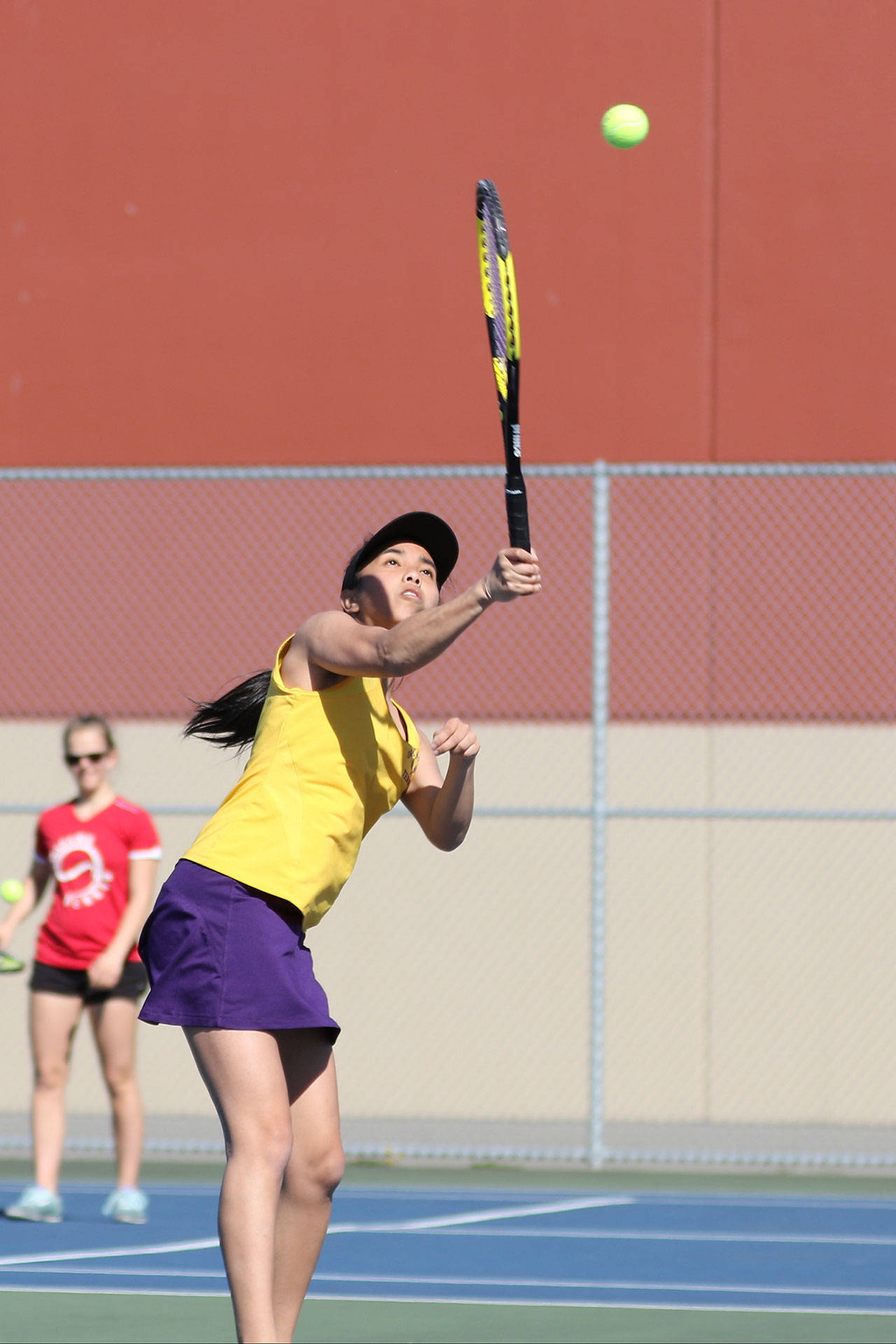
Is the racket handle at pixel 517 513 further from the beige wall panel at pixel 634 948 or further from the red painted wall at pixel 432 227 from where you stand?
the red painted wall at pixel 432 227

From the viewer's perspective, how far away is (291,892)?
4.32m

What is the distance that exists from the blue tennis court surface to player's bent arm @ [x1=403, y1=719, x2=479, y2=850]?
217 cm

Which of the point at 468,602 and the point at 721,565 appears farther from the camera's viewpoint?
the point at 721,565

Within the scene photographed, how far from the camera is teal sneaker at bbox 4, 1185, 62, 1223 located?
25.8 feet

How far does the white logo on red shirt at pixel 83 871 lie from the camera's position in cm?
794

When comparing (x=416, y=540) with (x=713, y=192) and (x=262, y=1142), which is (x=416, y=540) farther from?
(x=713, y=192)

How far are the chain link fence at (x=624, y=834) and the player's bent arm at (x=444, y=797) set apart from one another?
5.80 metres

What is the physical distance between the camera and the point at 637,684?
11.1 metres

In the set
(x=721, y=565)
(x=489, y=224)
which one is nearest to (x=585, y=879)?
(x=721, y=565)

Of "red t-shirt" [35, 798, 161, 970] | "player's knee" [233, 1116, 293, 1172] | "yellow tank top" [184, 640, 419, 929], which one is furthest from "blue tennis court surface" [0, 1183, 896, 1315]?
"yellow tank top" [184, 640, 419, 929]

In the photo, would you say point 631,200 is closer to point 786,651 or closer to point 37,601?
point 786,651

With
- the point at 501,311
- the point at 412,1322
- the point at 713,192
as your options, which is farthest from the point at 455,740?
the point at 713,192

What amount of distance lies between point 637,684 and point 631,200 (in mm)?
2408

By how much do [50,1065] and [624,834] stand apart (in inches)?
153
